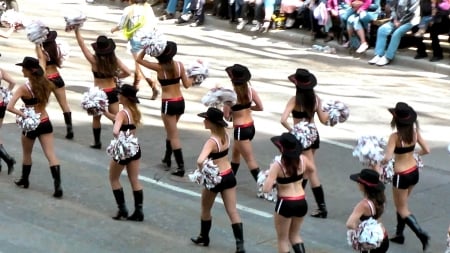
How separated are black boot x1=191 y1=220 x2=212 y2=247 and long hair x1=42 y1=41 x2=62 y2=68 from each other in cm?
445

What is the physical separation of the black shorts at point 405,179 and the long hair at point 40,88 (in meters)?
4.17

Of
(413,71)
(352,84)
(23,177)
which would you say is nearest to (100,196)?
(23,177)

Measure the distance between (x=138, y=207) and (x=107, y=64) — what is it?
275cm

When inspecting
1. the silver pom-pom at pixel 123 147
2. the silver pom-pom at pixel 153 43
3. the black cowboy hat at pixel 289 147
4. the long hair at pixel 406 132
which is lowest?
the silver pom-pom at pixel 123 147

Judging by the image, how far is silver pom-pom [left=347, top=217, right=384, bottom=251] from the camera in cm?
787

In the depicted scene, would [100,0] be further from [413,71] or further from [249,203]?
[249,203]

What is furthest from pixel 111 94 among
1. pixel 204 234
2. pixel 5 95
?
pixel 204 234

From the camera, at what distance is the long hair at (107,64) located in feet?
39.5

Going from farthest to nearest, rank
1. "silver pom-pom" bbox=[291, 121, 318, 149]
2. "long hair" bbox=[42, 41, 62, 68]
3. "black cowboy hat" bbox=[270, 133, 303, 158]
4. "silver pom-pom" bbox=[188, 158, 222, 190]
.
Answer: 1. "long hair" bbox=[42, 41, 62, 68]
2. "silver pom-pom" bbox=[291, 121, 318, 149]
3. "silver pom-pom" bbox=[188, 158, 222, 190]
4. "black cowboy hat" bbox=[270, 133, 303, 158]

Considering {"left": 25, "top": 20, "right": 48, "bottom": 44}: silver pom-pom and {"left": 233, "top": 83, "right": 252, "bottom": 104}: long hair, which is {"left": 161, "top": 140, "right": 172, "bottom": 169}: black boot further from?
{"left": 25, "top": 20, "right": 48, "bottom": 44}: silver pom-pom

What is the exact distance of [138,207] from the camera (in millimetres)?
10047

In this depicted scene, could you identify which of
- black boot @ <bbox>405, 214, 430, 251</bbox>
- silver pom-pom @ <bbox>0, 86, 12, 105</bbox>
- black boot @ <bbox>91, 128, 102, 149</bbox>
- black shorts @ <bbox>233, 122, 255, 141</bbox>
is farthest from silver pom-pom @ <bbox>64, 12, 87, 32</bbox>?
black boot @ <bbox>405, 214, 430, 251</bbox>

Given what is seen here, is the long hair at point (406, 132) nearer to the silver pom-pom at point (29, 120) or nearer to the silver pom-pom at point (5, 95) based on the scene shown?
the silver pom-pom at point (29, 120)

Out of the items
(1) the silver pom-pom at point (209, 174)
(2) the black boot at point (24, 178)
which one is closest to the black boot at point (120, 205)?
(1) the silver pom-pom at point (209, 174)
